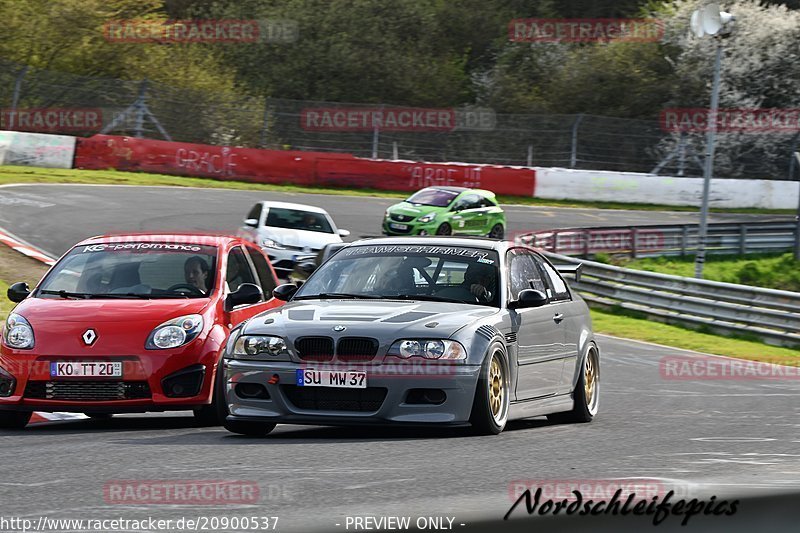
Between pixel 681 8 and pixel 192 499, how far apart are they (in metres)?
55.3

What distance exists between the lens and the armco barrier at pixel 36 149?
121 ft

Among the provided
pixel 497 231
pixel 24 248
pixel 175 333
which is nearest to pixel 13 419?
pixel 175 333

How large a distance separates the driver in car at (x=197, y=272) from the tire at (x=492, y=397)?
105 inches

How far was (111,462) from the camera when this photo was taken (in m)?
6.91

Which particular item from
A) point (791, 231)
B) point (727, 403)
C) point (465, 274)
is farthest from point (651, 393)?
point (791, 231)

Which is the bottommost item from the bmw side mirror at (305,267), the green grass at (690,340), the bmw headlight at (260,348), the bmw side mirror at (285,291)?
the green grass at (690,340)

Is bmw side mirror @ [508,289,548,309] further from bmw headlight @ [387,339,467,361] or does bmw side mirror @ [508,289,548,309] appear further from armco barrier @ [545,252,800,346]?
armco barrier @ [545,252,800,346]

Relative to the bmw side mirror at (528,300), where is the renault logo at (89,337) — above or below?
below

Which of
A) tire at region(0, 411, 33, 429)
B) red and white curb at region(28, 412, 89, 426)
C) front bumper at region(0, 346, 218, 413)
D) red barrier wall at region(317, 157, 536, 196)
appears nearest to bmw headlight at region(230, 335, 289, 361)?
front bumper at region(0, 346, 218, 413)

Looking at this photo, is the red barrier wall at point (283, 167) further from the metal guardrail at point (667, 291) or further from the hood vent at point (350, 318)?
the hood vent at point (350, 318)

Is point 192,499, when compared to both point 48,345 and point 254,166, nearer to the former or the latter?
point 48,345

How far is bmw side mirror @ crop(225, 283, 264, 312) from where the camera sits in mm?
9844

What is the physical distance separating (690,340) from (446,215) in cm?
949

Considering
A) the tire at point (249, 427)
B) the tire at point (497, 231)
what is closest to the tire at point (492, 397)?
the tire at point (249, 427)
